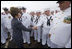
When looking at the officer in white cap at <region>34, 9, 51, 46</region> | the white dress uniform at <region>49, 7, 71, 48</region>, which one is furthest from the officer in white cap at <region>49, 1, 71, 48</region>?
the officer in white cap at <region>34, 9, 51, 46</region>

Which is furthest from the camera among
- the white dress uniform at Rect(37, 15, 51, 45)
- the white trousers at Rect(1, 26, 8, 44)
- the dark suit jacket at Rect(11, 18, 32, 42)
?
the white trousers at Rect(1, 26, 8, 44)

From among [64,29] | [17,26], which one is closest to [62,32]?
[64,29]

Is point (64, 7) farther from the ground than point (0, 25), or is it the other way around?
point (64, 7)

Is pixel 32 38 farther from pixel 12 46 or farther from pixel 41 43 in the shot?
pixel 12 46

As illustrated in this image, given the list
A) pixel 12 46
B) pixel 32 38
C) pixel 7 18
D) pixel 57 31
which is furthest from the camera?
pixel 32 38

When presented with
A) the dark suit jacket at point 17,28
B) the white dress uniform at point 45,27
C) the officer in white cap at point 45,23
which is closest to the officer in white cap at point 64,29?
the dark suit jacket at point 17,28

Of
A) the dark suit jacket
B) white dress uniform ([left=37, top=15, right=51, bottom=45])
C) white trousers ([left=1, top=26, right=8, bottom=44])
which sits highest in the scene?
Answer: the dark suit jacket

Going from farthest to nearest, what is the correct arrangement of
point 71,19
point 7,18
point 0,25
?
point 7,18
point 0,25
point 71,19

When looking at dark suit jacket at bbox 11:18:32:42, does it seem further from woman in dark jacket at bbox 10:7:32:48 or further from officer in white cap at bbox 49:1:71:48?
officer in white cap at bbox 49:1:71:48

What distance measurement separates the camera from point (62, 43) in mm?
2186

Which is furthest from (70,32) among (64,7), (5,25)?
(5,25)

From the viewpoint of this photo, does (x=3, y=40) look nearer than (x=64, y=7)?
No

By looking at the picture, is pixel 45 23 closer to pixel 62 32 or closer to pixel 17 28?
pixel 17 28

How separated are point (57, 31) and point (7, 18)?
3545mm
